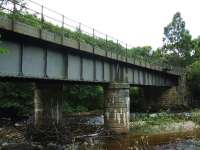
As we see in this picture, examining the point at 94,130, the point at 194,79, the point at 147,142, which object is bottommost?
the point at 147,142

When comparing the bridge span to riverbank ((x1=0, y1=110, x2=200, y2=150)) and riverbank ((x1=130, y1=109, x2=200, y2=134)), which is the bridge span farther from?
riverbank ((x1=130, y1=109, x2=200, y2=134))

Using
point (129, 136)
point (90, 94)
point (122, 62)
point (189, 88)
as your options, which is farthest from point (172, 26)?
point (129, 136)

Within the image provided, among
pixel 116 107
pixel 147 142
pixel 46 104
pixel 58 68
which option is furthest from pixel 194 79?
pixel 58 68

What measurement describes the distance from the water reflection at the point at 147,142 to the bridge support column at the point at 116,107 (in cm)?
203

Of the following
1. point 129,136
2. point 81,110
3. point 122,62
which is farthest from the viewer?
point 81,110

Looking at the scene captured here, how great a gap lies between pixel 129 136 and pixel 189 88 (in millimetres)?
35461

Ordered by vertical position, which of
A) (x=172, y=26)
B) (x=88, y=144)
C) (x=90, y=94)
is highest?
(x=172, y=26)

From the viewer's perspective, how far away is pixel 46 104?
35.6 metres

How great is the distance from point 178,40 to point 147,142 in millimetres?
72728

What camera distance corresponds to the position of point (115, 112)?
37.2m

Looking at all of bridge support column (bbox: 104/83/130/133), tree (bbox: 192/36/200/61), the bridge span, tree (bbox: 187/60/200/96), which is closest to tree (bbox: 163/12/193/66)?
tree (bbox: 192/36/200/61)

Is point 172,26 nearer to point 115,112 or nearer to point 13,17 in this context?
point 115,112

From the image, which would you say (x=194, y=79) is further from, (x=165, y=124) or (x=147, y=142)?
(x=147, y=142)

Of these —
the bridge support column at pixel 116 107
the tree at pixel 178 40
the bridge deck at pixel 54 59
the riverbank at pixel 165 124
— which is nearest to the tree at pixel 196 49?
the tree at pixel 178 40
